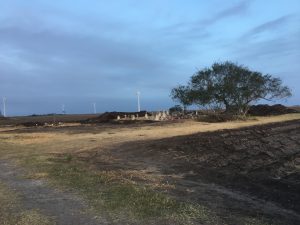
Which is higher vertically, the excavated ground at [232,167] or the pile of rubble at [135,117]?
the pile of rubble at [135,117]

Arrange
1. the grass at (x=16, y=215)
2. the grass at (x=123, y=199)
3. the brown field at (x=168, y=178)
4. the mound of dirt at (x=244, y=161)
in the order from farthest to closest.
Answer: the mound of dirt at (x=244, y=161)
the brown field at (x=168, y=178)
the grass at (x=123, y=199)
the grass at (x=16, y=215)

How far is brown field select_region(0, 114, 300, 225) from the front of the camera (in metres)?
10.7

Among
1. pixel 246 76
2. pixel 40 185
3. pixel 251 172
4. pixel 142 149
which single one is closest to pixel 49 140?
pixel 142 149

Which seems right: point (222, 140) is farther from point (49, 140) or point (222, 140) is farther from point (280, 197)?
point (280, 197)

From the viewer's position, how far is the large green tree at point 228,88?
5484 centimetres

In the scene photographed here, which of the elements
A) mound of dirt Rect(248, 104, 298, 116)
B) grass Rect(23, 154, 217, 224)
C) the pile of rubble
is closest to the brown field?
grass Rect(23, 154, 217, 224)

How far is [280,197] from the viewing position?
13.6 m

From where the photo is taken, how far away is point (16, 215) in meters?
10.5

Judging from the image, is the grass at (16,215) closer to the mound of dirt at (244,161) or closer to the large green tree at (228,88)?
the mound of dirt at (244,161)

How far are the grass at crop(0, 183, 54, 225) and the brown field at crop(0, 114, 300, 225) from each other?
0.10 m

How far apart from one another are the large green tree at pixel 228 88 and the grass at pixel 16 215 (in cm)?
4357

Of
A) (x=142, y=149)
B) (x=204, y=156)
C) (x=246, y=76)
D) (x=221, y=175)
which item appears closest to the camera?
(x=221, y=175)

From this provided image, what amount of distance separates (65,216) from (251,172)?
31.6 feet

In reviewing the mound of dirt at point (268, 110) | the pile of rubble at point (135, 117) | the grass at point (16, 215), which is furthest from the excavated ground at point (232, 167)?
the mound of dirt at point (268, 110)
